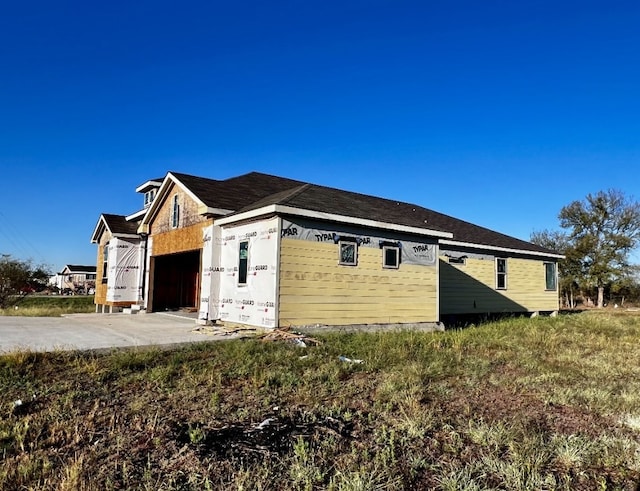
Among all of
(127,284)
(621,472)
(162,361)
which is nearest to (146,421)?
(162,361)

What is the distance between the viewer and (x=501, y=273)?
19672 millimetres

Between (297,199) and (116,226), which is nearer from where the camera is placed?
(297,199)

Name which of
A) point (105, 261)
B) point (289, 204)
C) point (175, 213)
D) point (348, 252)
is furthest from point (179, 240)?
point (105, 261)

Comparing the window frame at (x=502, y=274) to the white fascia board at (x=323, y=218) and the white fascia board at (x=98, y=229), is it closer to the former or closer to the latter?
the white fascia board at (x=323, y=218)

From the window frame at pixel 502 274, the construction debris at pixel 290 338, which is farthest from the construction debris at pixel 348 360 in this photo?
the window frame at pixel 502 274

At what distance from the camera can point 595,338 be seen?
1233 centimetres

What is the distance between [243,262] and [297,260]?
1.85 metres

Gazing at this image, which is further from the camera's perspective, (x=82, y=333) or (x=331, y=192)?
(x=331, y=192)

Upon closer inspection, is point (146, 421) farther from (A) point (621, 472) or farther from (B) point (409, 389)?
(A) point (621, 472)

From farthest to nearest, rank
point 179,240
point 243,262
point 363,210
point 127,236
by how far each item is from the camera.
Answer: point 127,236 → point 179,240 → point 363,210 → point 243,262

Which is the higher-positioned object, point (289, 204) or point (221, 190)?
point (221, 190)

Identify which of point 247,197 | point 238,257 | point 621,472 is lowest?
point 621,472

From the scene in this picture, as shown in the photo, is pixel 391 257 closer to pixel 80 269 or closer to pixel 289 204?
pixel 289 204

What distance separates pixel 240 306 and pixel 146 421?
747 centimetres
